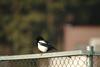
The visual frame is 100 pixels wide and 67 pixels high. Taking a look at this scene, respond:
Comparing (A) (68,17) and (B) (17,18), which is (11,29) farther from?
(A) (68,17)

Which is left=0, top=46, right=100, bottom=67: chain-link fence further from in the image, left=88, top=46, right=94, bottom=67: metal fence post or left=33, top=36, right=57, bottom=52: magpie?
left=33, top=36, right=57, bottom=52: magpie

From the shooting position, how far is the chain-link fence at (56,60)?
475 cm

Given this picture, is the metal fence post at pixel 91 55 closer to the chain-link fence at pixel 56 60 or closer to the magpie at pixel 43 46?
the chain-link fence at pixel 56 60

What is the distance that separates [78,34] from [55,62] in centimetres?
2702

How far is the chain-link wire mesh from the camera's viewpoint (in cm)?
487

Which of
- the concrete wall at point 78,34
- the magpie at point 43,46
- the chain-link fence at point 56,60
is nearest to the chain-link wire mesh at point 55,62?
the chain-link fence at point 56,60

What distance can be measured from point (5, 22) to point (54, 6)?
3.20m

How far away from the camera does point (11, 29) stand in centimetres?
3181

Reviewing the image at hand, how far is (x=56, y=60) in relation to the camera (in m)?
5.06

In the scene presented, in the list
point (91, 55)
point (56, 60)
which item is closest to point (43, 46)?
point (56, 60)

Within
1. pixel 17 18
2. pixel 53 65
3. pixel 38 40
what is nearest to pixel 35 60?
pixel 53 65

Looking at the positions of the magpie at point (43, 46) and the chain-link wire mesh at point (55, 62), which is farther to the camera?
the magpie at point (43, 46)

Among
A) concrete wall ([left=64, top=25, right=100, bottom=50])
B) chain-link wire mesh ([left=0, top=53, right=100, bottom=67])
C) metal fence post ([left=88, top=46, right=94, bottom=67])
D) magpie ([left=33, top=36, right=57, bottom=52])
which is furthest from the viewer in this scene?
concrete wall ([left=64, top=25, right=100, bottom=50])

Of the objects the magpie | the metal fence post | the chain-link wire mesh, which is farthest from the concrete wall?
the metal fence post
